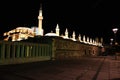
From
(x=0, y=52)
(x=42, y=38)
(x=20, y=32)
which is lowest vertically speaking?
(x=0, y=52)

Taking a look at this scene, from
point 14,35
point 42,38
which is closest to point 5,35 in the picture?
point 14,35

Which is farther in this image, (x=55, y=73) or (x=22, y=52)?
(x=22, y=52)

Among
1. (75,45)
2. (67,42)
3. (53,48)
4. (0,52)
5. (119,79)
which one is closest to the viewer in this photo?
(119,79)

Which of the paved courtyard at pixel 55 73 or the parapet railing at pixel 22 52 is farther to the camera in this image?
the parapet railing at pixel 22 52

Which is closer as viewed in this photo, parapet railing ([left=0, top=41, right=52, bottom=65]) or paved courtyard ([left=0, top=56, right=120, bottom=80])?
paved courtyard ([left=0, top=56, right=120, bottom=80])

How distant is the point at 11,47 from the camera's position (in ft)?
66.9

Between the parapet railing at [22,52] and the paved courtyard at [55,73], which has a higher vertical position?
the parapet railing at [22,52]

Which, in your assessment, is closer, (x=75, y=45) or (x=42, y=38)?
(x=42, y=38)

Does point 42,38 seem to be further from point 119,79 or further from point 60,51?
point 119,79

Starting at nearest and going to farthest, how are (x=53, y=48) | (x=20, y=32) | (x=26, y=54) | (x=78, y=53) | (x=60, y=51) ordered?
(x=26, y=54) → (x=53, y=48) → (x=60, y=51) → (x=78, y=53) → (x=20, y=32)

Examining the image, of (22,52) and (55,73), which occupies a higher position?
(22,52)

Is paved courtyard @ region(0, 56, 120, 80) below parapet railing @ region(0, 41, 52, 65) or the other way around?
below

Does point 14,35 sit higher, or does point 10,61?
point 14,35

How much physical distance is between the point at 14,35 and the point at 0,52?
56.2 metres
